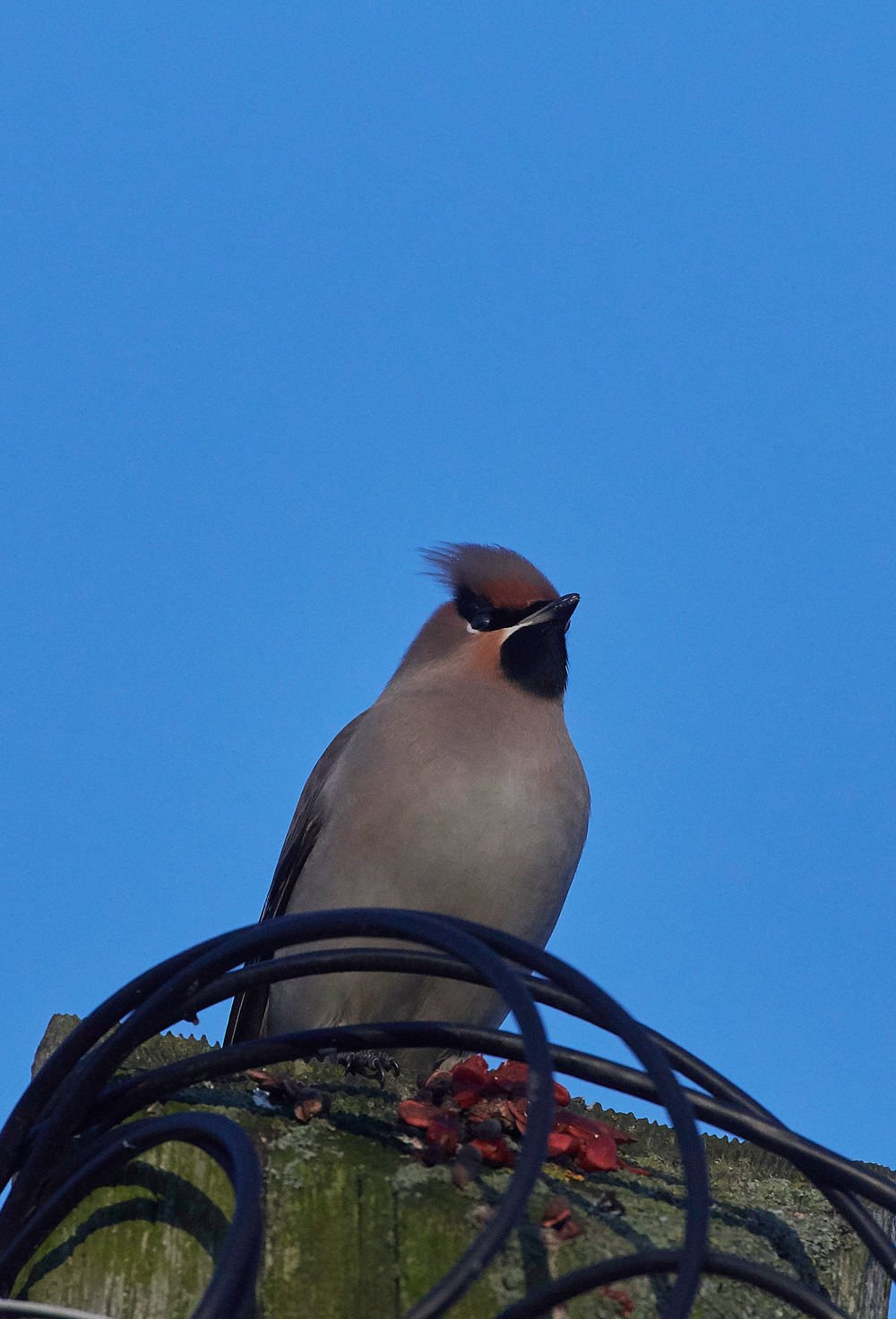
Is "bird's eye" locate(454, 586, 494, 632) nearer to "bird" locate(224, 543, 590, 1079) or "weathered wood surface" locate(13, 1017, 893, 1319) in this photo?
"bird" locate(224, 543, 590, 1079)

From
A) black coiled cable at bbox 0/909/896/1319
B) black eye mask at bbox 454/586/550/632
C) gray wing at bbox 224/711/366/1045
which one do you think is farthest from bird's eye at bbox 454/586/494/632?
black coiled cable at bbox 0/909/896/1319

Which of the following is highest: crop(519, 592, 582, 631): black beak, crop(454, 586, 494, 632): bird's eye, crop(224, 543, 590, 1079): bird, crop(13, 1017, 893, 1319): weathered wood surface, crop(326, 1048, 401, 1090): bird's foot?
crop(454, 586, 494, 632): bird's eye

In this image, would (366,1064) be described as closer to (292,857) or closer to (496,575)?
(292,857)

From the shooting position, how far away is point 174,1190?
7.80ft

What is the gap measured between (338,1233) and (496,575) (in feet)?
12.7

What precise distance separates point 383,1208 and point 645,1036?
2.19 feet

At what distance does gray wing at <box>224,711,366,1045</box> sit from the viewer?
537cm

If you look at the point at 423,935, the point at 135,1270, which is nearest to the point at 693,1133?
the point at 423,935

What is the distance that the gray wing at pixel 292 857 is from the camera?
17.6 feet

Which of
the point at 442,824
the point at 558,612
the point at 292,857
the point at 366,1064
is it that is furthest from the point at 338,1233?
the point at 558,612

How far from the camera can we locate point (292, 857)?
18.2 feet

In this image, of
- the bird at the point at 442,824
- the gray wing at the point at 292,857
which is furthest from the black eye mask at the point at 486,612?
the gray wing at the point at 292,857

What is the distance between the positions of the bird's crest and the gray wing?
75 centimetres

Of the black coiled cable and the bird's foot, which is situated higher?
the bird's foot
